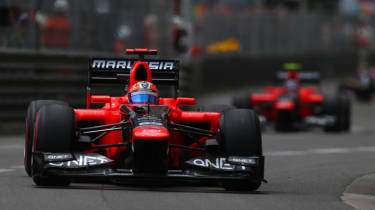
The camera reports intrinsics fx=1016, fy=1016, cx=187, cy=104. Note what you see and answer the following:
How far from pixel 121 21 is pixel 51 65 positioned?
2636 millimetres

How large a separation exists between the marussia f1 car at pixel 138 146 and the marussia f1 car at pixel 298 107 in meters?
12.0

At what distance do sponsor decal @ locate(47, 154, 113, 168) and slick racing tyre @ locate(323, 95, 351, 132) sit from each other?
1365 centimetres

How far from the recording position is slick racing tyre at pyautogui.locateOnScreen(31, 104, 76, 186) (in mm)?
9977

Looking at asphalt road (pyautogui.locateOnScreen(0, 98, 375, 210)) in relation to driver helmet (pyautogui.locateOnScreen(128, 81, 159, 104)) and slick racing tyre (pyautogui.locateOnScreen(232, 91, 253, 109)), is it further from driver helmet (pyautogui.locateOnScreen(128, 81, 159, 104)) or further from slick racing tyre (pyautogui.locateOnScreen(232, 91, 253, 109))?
slick racing tyre (pyautogui.locateOnScreen(232, 91, 253, 109))

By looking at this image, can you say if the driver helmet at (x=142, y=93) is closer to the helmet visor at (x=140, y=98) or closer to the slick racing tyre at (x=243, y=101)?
the helmet visor at (x=140, y=98)

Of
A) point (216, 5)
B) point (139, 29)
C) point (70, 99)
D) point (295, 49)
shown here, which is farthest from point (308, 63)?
point (70, 99)

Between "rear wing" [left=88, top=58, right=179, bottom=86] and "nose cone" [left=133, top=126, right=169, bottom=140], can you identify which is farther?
"rear wing" [left=88, top=58, right=179, bottom=86]

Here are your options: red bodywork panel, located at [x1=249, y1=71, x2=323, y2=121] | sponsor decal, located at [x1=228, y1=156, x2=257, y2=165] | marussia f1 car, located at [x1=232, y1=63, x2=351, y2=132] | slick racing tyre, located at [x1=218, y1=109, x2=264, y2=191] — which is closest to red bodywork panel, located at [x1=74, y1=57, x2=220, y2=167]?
slick racing tyre, located at [x1=218, y1=109, x2=264, y2=191]

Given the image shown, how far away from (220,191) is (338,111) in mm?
13310

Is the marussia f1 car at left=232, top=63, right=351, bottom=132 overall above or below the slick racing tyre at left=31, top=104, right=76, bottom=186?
below

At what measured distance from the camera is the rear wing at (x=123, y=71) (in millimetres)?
11773

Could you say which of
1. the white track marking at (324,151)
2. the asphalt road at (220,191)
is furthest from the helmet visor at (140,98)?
the white track marking at (324,151)

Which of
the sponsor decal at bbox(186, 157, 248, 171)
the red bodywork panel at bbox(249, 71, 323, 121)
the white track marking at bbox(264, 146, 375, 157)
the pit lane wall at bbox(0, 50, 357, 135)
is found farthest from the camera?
the red bodywork panel at bbox(249, 71, 323, 121)

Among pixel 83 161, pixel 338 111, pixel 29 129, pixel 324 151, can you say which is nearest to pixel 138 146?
pixel 83 161
